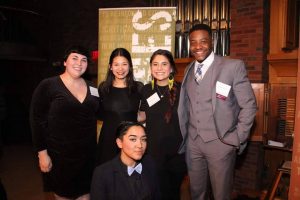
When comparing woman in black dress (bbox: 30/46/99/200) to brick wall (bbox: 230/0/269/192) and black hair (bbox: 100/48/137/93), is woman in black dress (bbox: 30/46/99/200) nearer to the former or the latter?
black hair (bbox: 100/48/137/93)

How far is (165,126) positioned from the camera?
7.63ft

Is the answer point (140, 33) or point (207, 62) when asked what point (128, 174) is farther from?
point (140, 33)

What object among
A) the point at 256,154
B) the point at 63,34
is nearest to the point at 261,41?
the point at 256,154

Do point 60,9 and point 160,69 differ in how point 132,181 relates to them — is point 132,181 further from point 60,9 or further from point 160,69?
point 60,9

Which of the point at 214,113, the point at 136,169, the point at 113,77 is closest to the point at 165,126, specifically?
the point at 214,113

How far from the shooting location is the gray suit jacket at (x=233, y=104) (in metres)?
2.12

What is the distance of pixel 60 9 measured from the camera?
706cm

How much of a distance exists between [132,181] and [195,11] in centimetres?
336

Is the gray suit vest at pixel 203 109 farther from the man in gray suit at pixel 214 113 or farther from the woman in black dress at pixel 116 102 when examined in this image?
the woman in black dress at pixel 116 102

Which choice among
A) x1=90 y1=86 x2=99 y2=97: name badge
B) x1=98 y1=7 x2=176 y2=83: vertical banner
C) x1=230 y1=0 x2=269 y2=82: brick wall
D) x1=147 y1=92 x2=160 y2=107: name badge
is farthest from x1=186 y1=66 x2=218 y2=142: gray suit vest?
x1=230 y1=0 x2=269 y2=82: brick wall

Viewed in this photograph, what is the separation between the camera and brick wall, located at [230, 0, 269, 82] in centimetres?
388

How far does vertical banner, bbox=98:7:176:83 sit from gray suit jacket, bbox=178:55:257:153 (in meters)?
1.40

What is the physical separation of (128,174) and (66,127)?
634 millimetres

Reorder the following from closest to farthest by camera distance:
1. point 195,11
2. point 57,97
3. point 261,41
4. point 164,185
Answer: point 57,97, point 164,185, point 261,41, point 195,11
